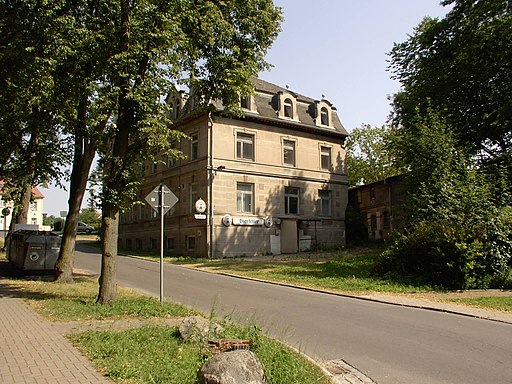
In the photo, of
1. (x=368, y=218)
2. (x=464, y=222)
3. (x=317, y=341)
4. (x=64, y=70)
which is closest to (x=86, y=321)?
(x=317, y=341)

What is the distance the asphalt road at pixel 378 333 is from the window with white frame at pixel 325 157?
946 inches

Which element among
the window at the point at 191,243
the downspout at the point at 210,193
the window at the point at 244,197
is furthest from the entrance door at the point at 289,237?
the window at the point at 191,243

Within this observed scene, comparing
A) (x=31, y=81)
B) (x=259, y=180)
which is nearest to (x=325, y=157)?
(x=259, y=180)

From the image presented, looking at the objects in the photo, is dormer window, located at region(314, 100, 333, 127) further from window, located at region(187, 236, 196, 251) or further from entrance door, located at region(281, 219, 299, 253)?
window, located at region(187, 236, 196, 251)

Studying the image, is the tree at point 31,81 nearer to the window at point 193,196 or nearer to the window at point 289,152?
the window at point 193,196

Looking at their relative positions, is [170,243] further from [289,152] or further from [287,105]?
[287,105]

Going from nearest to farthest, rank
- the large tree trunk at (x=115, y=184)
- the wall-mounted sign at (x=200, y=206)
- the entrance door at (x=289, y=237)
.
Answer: the large tree trunk at (x=115, y=184) < the wall-mounted sign at (x=200, y=206) < the entrance door at (x=289, y=237)

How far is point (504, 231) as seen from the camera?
17.0 m

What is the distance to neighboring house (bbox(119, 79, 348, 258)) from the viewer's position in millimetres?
32281

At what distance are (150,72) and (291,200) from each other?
25.5 metres

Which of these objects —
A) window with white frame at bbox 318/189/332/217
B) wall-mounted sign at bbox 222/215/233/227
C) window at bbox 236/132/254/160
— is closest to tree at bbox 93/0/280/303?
wall-mounted sign at bbox 222/215/233/227

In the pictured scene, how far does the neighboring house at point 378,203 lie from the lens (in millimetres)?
40219

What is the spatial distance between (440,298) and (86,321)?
10.5 m

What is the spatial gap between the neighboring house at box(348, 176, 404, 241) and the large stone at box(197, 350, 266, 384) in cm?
3595
